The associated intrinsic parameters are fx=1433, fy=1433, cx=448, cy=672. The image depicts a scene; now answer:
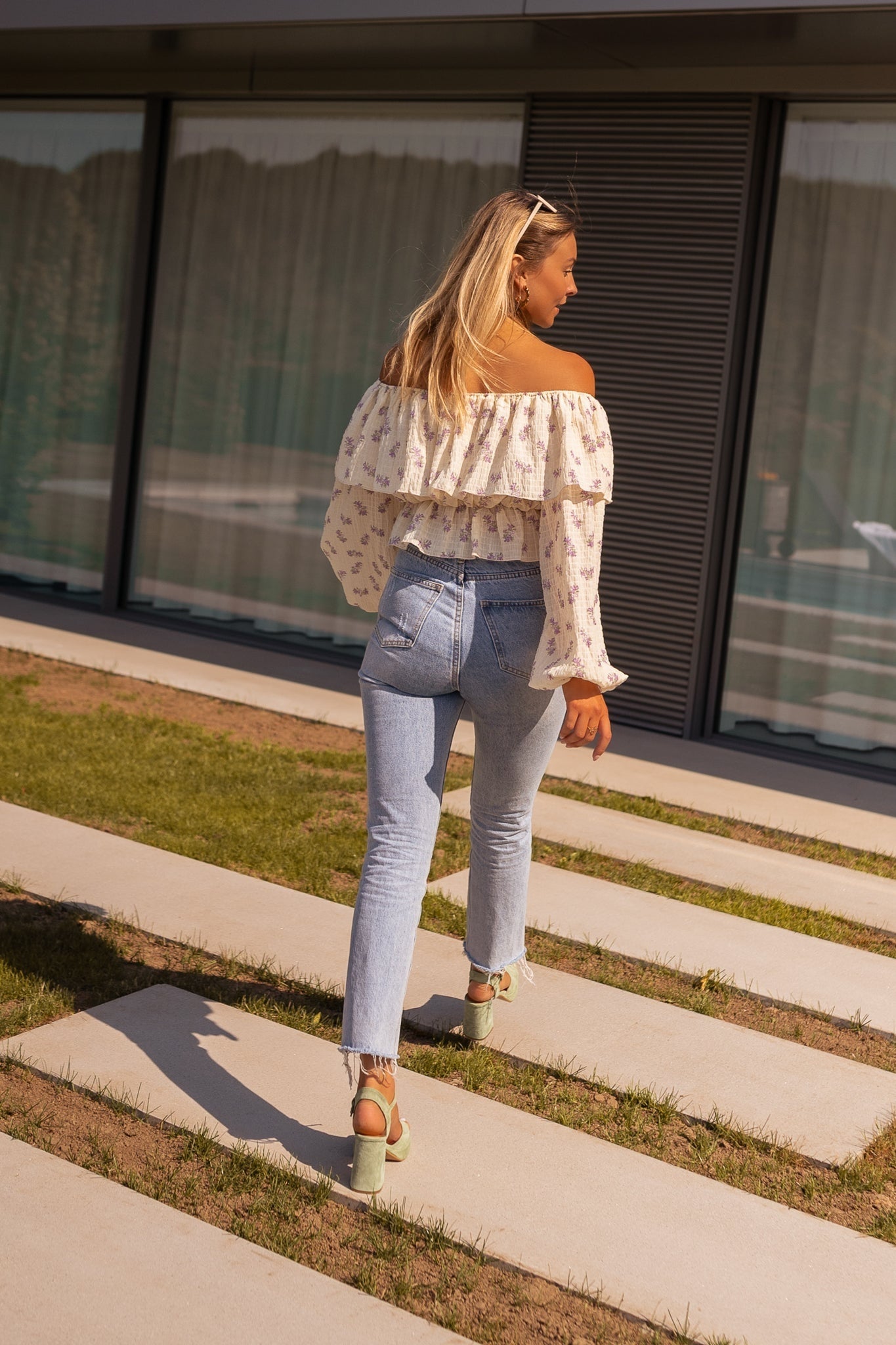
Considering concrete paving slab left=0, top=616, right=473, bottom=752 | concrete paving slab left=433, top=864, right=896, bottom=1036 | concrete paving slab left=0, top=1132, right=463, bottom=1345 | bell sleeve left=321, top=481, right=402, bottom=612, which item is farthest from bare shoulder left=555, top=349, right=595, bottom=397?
concrete paving slab left=0, top=616, right=473, bottom=752

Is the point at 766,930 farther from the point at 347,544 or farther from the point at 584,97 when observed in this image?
the point at 584,97

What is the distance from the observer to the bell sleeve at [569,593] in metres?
2.52

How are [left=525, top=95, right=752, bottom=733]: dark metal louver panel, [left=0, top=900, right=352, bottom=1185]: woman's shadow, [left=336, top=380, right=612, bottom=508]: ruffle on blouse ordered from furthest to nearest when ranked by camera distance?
1. [left=525, top=95, right=752, bottom=733]: dark metal louver panel
2. [left=0, top=900, right=352, bottom=1185]: woman's shadow
3. [left=336, top=380, right=612, bottom=508]: ruffle on blouse

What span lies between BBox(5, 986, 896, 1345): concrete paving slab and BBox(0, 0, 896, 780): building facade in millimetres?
3879

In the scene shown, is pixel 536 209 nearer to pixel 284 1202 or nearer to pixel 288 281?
pixel 284 1202

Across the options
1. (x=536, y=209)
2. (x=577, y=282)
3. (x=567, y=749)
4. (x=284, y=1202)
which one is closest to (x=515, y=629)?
(x=536, y=209)

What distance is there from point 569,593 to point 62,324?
7482mm

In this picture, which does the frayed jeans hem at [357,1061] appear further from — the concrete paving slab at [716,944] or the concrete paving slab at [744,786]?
the concrete paving slab at [744,786]

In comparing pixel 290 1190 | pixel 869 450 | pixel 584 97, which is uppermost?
pixel 584 97

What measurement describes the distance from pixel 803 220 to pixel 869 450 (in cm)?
108

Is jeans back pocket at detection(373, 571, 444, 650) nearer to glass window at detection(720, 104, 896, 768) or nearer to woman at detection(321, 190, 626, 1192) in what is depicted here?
woman at detection(321, 190, 626, 1192)

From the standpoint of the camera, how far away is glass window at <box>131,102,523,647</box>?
771cm

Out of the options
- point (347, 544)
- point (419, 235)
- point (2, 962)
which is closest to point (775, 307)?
point (419, 235)

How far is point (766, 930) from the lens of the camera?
4.13m
